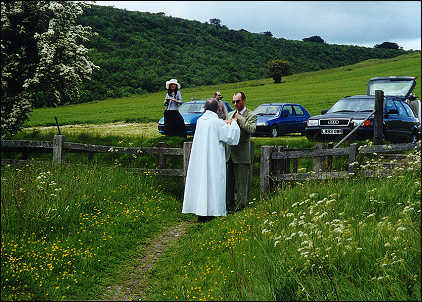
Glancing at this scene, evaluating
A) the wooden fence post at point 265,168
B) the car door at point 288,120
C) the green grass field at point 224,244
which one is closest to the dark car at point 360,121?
the car door at point 288,120

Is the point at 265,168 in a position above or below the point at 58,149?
below

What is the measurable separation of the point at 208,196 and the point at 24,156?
8.69 meters

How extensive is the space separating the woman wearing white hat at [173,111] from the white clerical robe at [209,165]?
3.65 meters

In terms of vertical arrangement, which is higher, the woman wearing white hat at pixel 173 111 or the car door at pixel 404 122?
the woman wearing white hat at pixel 173 111

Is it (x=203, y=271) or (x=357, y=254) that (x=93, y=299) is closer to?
(x=203, y=271)

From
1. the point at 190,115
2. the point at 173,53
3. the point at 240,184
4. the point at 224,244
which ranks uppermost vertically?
the point at 173,53

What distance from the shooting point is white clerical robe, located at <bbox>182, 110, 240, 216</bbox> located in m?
9.99

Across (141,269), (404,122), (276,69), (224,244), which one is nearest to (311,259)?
(224,244)

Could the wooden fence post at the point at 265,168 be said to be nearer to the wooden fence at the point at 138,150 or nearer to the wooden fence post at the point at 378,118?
the wooden fence at the point at 138,150

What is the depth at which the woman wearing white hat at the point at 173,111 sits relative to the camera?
13.7 metres

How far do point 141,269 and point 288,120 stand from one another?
16796mm

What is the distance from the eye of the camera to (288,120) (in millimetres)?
23250

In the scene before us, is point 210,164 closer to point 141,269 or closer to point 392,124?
point 141,269

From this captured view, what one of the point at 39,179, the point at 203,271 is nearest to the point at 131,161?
the point at 39,179
